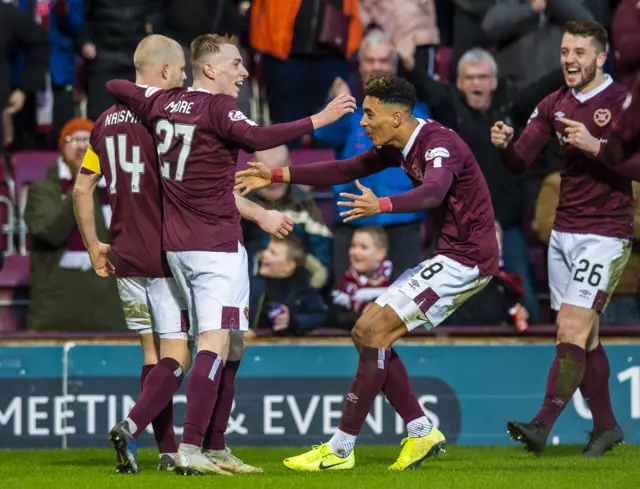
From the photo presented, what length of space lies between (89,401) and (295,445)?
143 cm

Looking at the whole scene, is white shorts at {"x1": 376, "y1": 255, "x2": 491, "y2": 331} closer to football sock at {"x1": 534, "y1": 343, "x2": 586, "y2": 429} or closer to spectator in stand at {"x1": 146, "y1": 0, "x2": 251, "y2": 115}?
football sock at {"x1": 534, "y1": 343, "x2": 586, "y2": 429}

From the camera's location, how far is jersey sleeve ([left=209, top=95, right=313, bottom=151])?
7.13 meters

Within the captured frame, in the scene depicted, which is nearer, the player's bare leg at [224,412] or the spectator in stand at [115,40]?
the player's bare leg at [224,412]

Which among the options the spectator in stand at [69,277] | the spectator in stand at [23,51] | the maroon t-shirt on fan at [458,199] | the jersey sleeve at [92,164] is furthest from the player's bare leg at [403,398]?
the spectator in stand at [23,51]

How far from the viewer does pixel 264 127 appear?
7188mm

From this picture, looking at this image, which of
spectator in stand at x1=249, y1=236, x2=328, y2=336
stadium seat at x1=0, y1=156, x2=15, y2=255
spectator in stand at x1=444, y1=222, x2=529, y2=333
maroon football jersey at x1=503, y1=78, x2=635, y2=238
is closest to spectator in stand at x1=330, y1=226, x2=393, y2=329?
spectator in stand at x1=249, y1=236, x2=328, y2=336

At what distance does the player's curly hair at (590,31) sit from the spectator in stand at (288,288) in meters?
2.68

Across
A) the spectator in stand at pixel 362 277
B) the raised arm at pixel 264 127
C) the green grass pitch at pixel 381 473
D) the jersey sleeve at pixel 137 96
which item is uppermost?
the jersey sleeve at pixel 137 96

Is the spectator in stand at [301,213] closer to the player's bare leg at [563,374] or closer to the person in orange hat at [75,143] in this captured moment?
the person in orange hat at [75,143]

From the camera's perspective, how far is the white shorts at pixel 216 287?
728 cm

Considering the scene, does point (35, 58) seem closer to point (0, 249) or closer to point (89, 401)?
point (0, 249)

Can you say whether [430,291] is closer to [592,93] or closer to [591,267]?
[591,267]

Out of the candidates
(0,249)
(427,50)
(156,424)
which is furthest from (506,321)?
(0,249)

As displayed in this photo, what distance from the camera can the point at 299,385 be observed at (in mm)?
9898
